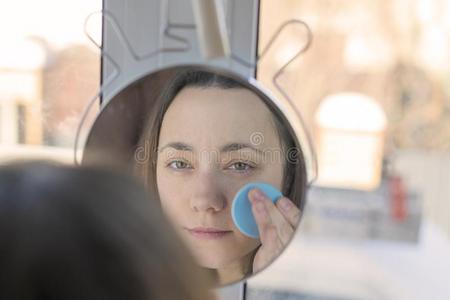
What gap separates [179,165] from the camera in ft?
2.02

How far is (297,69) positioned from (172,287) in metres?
0.51

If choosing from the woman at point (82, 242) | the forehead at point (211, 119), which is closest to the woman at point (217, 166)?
the forehead at point (211, 119)

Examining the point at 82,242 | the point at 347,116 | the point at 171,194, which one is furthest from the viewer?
the point at 347,116

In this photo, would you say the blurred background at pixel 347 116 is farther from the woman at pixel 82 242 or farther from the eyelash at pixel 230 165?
the woman at pixel 82 242

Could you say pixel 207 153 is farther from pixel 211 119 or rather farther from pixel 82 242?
pixel 82 242

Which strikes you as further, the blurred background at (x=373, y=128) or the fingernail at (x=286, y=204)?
the blurred background at (x=373, y=128)

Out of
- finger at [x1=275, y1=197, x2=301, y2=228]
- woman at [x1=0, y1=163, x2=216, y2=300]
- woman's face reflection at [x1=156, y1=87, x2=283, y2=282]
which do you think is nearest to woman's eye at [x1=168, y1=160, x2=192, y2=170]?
woman's face reflection at [x1=156, y1=87, x2=283, y2=282]

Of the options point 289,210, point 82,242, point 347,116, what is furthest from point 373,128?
point 82,242

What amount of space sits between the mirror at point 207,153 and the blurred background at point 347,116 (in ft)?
0.23

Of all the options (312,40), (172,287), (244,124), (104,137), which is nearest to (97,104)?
(104,137)

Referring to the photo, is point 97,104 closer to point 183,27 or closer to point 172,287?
point 183,27

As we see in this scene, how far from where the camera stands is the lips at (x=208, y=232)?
604 mm

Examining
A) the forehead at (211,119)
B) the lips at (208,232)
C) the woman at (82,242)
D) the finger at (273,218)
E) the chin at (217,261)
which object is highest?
the forehead at (211,119)

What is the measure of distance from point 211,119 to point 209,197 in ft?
0.27
